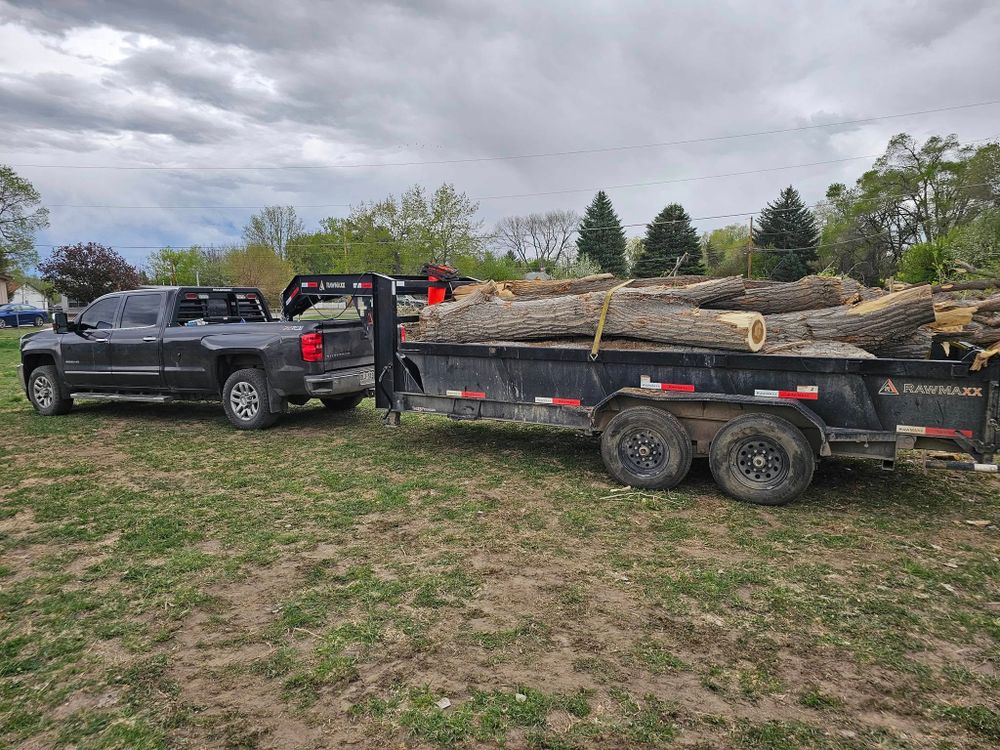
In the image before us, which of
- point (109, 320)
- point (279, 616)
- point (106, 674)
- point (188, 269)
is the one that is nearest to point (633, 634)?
point (279, 616)

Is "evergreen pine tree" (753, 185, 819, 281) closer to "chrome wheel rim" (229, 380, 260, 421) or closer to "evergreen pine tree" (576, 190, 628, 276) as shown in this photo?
"evergreen pine tree" (576, 190, 628, 276)

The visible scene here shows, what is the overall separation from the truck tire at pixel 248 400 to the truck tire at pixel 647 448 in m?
4.57

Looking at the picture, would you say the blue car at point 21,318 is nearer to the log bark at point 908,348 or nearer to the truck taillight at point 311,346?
the truck taillight at point 311,346

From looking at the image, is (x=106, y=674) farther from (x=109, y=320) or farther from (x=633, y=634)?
(x=109, y=320)

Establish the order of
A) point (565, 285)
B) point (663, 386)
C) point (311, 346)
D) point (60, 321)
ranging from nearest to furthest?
1. point (663, 386)
2. point (565, 285)
3. point (311, 346)
4. point (60, 321)

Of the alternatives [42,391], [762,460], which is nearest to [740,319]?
[762,460]

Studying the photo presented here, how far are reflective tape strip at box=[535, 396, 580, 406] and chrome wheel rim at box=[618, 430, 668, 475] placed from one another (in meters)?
0.60

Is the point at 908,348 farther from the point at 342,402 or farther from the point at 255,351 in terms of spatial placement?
the point at 342,402

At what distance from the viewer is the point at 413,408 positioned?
709 centimetres

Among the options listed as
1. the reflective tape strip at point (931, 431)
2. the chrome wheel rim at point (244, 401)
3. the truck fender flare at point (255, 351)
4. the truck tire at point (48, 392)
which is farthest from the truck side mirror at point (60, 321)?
the reflective tape strip at point (931, 431)

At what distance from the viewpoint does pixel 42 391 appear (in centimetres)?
967

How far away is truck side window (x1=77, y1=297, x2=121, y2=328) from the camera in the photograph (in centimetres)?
919

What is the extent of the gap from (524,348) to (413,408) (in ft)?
5.27

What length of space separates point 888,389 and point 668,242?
46.2 meters
